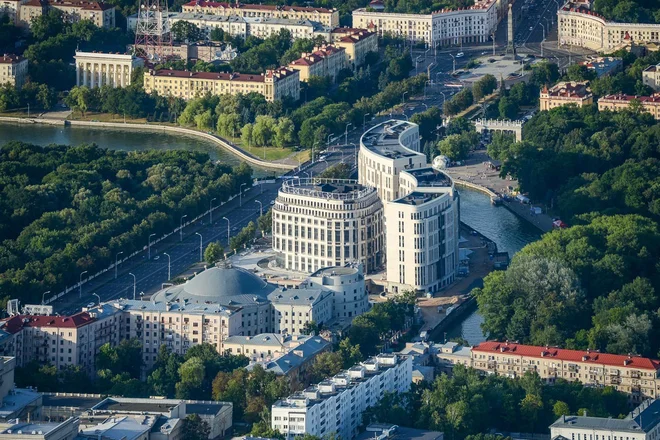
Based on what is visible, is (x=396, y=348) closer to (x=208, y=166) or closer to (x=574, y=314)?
(x=574, y=314)

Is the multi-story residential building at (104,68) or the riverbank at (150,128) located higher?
the multi-story residential building at (104,68)

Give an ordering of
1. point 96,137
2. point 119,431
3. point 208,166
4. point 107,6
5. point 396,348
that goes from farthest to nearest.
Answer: point 107,6 < point 96,137 < point 208,166 < point 396,348 < point 119,431

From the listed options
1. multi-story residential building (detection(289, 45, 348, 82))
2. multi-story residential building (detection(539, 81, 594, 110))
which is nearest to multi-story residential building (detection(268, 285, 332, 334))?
multi-story residential building (detection(539, 81, 594, 110))

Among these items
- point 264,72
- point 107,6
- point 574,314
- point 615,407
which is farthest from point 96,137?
point 615,407

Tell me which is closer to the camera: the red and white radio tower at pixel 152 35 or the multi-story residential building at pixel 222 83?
the multi-story residential building at pixel 222 83

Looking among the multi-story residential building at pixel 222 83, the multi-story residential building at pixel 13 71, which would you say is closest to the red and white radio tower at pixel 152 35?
the multi-story residential building at pixel 222 83

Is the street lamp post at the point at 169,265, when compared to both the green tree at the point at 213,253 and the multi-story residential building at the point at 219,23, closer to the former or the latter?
the green tree at the point at 213,253

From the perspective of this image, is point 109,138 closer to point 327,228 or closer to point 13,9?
point 13,9
